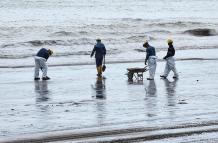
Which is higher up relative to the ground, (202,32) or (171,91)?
(202,32)

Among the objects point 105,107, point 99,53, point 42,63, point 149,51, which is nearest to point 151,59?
point 149,51

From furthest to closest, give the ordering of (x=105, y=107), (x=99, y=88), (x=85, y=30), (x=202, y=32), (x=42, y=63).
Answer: (x=202, y=32)
(x=85, y=30)
(x=42, y=63)
(x=99, y=88)
(x=105, y=107)

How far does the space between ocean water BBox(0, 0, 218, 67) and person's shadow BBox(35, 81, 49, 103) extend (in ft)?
32.8

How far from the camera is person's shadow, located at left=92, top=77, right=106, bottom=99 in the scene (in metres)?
22.3

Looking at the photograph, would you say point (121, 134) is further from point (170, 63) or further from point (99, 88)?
point (170, 63)

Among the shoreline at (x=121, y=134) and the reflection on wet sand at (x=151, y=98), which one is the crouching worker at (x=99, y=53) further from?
the shoreline at (x=121, y=134)

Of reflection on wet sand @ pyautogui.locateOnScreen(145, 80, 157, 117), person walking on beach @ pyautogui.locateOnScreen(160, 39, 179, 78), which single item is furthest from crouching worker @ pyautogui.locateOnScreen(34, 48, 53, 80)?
person walking on beach @ pyautogui.locateOnScreen(160, 39, 179, 78)

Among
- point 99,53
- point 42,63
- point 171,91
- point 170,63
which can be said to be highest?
Result: point 99,53

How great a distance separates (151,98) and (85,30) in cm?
4736

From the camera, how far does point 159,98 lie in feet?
70.9

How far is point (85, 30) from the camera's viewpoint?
225 ft

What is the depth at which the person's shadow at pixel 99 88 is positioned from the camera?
73.3 feet

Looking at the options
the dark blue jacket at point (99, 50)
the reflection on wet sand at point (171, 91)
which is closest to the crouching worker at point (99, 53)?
the dark blue jacket at point (99, 50)

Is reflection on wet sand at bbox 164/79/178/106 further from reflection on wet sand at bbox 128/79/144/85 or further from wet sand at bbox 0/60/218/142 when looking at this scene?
reflection on wet sand at bbox 128/79/144/85
